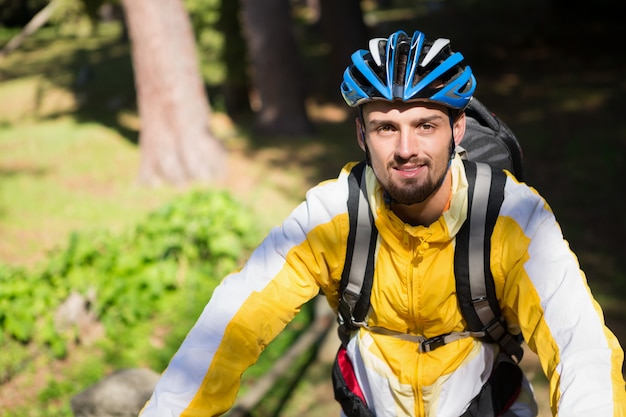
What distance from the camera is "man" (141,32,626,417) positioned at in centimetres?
245

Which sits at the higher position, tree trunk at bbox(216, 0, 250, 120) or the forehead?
tree trunk at bbox(216, 0, 250, 120)

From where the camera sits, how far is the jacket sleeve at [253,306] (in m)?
2.45

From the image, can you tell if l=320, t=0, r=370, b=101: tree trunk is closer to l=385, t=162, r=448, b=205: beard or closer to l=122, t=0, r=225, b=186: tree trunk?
l=122, t=0, r=225, b=186: tree trunk

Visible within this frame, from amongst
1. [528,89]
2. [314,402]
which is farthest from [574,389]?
[528,89]

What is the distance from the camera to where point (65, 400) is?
21.1ft

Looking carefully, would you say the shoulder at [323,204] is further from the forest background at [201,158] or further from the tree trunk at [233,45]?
the tree trunk at [233,45]

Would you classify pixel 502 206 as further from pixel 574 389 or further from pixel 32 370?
pixel 32 370

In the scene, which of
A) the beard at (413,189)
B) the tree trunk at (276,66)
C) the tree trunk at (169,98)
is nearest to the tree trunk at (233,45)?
the tree trunk at (276,66)

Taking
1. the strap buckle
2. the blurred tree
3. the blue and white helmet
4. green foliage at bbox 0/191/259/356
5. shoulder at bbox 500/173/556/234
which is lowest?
green foliage at bbox 0/191/259/356

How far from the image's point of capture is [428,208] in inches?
109

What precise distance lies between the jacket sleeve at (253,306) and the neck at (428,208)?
0.24 meters

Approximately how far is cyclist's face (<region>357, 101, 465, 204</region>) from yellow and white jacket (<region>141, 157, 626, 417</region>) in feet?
0.40

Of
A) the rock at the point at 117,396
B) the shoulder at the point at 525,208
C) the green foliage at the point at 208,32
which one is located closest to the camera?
the shoulder at the point at 525,208

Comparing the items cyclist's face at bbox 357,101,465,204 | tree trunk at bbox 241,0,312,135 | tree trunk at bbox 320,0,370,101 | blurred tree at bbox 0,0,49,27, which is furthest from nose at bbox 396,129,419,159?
blurred tree at bbox 0,0,49,27
